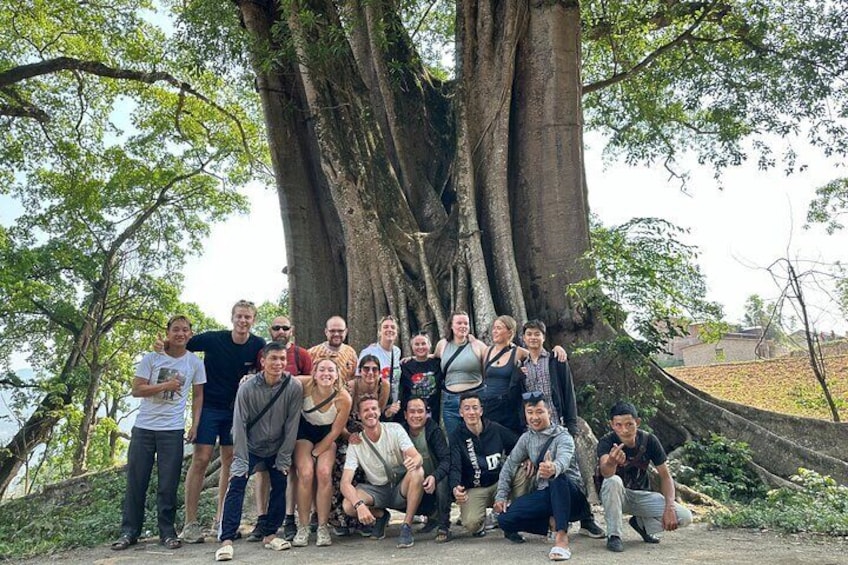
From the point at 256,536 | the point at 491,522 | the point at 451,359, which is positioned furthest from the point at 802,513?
the point at 256,536

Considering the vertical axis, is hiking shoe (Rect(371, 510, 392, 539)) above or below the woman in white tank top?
below

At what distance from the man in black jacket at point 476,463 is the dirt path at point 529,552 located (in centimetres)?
20

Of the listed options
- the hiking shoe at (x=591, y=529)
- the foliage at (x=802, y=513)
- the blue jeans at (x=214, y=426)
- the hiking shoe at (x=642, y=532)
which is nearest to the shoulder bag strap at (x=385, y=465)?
the blue jeans at (x=214, y=426)

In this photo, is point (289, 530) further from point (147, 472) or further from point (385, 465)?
point (147, 472)

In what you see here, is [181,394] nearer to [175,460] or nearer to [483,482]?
[175,460]

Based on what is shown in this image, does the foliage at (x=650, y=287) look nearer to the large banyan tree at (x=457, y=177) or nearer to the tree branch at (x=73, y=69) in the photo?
the large banyan tree at (x=457, y=177)

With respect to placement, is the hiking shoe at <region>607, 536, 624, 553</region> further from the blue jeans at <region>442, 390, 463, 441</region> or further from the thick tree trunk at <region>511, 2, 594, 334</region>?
the thick tree trunk at <region>511, 2, 594, 334</region>

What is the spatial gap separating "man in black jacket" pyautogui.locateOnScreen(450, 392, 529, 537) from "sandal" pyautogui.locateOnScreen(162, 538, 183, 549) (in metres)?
2.01

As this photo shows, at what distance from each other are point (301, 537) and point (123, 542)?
1419 millimetres

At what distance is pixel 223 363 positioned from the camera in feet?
16.5

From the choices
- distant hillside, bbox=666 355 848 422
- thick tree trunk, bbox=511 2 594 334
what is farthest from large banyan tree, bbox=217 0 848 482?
distant hillside, bbox=666 355 848 422

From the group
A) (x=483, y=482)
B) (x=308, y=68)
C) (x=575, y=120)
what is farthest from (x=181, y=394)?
(x=575, y=120)

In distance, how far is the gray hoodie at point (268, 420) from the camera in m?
4.46

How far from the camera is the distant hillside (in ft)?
40.6
